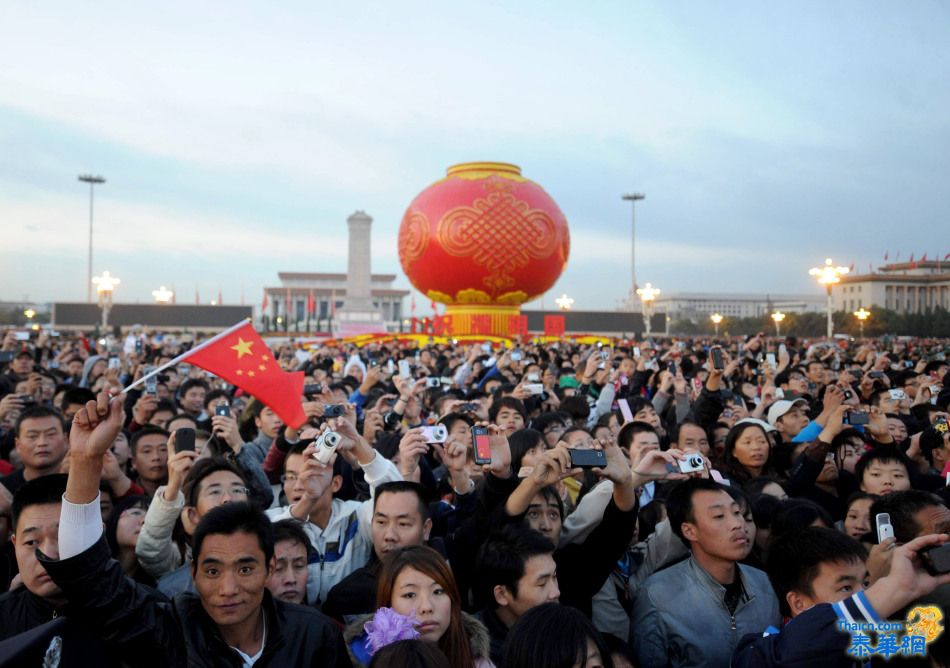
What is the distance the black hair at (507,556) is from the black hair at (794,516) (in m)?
1.14

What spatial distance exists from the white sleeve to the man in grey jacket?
200cm

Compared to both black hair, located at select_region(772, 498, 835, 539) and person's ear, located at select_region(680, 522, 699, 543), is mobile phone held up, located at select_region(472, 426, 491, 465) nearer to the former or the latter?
person's ear, located at select_region(680, 522, 699, 543)

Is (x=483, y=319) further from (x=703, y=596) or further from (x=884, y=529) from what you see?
(x=884, y=529)

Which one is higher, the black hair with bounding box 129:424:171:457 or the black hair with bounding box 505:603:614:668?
the black hair with bounding box 129:424:171:457

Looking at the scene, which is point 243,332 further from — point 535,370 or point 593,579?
point 535,370

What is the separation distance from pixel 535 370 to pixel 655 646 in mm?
6646

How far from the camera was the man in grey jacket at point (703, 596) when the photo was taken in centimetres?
274

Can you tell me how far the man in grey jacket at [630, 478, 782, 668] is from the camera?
8.98 feet

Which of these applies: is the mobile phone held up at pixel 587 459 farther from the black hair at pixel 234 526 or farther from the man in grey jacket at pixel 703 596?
the black hair at pixel 234 526

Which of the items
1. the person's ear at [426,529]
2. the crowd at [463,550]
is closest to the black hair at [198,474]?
the crowd at [463,550]

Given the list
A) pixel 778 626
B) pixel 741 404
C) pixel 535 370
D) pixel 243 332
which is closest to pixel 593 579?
pixel 778 626

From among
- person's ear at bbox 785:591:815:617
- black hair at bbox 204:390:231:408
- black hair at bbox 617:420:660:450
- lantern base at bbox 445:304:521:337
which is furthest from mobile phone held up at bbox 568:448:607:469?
lantern base at bbox 445:304:521:337

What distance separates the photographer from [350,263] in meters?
44.6

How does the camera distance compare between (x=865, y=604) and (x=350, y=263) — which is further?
(x=350, y=263)
